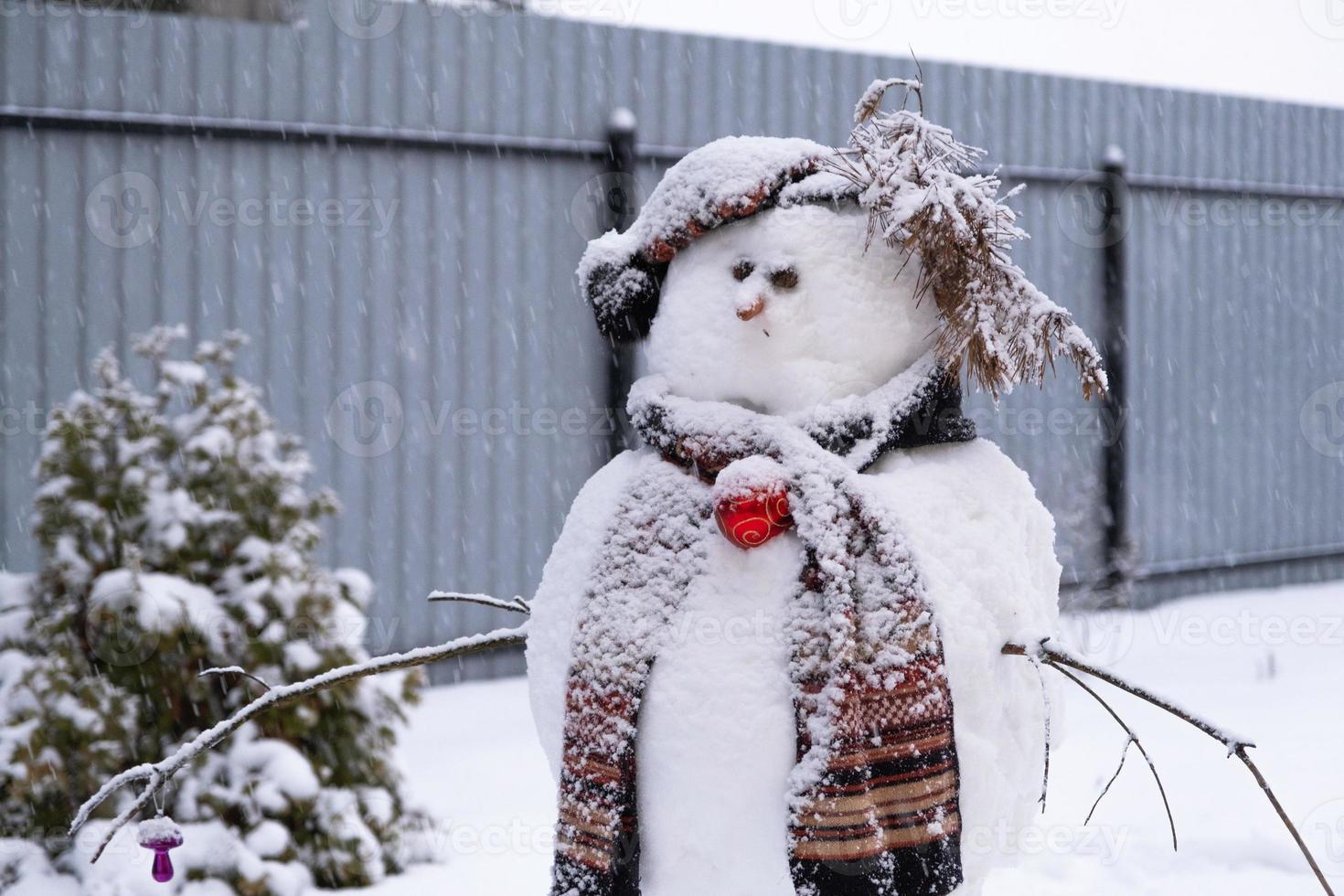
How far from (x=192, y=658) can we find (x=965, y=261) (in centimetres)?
239

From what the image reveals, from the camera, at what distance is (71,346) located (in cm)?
446

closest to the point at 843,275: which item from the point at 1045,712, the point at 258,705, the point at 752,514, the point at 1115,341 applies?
the point at 752,514

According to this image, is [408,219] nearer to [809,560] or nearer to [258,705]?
[258,705]

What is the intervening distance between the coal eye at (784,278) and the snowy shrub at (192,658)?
80.6 inches

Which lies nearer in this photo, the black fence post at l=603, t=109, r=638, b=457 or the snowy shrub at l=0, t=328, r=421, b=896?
the snowy shrub at l=0, t=328, r=421, b=896

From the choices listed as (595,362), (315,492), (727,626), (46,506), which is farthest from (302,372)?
(727,626)

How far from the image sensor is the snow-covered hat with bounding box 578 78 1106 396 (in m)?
1.60

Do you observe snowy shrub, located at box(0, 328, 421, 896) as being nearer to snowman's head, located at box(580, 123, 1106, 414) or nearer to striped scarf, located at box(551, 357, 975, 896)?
striped scarf, located at box(551, 357, 975, 896)

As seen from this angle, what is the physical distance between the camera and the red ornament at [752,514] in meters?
1.54

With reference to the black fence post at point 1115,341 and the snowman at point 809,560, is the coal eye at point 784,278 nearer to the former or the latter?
the snowman at point 809,560

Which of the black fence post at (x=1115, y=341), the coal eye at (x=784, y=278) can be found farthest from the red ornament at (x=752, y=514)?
the black fence post at (x=1115, y=341)

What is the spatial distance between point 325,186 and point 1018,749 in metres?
3.97

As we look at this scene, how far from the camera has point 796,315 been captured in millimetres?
1666

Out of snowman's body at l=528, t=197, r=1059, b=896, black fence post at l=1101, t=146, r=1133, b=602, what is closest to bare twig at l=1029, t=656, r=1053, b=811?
snowman's body at l=528, t=197, r=1059, b=896
